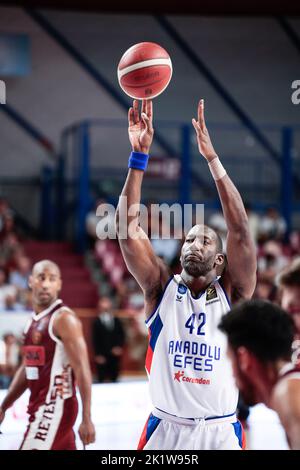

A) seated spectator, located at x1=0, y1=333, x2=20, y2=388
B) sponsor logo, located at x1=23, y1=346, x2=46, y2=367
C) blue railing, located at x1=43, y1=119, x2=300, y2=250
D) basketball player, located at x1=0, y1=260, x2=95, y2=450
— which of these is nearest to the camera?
basketball player, located at x1=0, y1=260, x2=95, y2=450

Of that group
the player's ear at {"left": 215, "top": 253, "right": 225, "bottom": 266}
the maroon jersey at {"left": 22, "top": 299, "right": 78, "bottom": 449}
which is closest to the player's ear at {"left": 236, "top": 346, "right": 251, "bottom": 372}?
the player's ear at {"left": 215, "top": 253, "right": 225, "bottom": 266}

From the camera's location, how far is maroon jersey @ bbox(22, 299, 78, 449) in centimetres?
482

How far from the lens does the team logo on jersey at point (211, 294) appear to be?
4141mm

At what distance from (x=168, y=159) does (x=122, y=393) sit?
7.60 meters

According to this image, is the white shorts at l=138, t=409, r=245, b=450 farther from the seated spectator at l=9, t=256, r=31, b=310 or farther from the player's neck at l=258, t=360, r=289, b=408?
the seated spectator at l=9, t=256, r=31, b=310

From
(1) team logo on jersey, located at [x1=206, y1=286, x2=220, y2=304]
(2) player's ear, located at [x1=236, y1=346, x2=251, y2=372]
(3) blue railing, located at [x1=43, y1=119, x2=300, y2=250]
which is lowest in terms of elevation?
(2) player's ear, located at [x1=236, y1=346, x2=251, y2=372]

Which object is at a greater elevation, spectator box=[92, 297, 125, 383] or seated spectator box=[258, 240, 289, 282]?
seated spectator box=[258, 240, 289, 282]

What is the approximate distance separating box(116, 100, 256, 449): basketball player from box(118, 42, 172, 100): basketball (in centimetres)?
72

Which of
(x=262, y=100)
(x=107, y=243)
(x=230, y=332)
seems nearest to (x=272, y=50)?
(x=262, y=100)

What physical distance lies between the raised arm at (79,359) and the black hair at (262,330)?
2059 millimetres

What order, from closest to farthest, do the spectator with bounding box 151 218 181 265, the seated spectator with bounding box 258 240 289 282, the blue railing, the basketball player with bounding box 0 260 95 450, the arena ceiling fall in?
1. the basketball player with bounding box 0 260 95 450
2. the spectator with bounding box 151 218 181 265
3. the seated spectator with bounding box 258 240 289 282
4. the arena ceiling
5. the blue railing

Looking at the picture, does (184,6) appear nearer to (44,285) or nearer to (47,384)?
(44,285)

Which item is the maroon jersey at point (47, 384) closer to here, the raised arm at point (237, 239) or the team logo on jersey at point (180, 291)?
the team logo on jersey at point (180, 291)

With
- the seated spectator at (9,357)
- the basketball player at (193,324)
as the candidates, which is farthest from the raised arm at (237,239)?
the seated spectator at (9,357)
